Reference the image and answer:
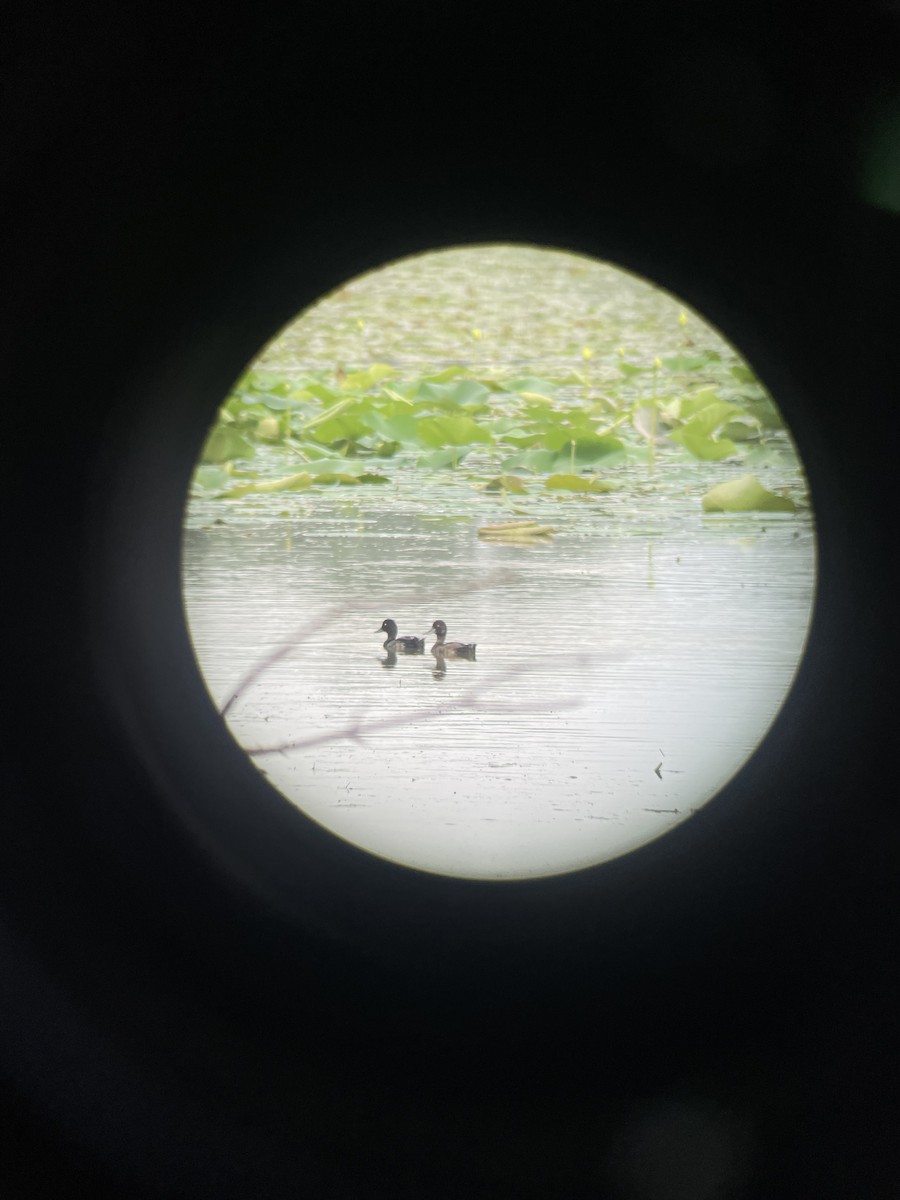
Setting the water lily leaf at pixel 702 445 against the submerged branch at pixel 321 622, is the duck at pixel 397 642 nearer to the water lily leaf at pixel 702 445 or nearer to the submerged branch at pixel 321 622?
the submerged branch at pixel 321 622

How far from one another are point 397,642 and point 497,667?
0.17m

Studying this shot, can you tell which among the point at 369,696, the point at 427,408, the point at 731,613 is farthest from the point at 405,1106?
the point at 427,408

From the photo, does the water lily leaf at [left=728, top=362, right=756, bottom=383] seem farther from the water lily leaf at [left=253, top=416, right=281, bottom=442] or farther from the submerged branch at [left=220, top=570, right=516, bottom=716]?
the water lily leaf at [left=253, top=416, right=281, bottom=442]

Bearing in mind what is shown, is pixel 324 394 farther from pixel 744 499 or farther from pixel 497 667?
pixel 497 667

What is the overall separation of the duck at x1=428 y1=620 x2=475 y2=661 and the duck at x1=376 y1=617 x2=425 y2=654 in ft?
0.08

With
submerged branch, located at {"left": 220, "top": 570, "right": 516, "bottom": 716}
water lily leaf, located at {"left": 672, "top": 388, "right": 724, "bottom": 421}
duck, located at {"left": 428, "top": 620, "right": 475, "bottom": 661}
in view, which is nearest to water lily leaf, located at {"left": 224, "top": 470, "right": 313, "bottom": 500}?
submerged branch, located at {"left": 220, "top": 570, "right": 516, "bottom": 716}

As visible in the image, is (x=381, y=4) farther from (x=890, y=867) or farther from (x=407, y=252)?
(x=890, y=867)

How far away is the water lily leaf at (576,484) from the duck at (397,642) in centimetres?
65

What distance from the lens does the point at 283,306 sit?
875 millimetres

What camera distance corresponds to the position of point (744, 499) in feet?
7.02

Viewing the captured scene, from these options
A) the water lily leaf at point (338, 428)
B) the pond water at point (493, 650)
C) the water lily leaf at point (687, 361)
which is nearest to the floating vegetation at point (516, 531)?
the pond water at point (493, 650)

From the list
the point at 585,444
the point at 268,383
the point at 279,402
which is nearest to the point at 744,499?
the point at 585,444

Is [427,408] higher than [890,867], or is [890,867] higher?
[427,408]

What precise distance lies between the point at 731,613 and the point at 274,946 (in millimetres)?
1010
